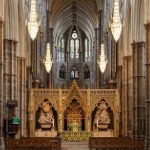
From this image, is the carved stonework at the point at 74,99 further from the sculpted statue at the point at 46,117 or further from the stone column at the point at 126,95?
the stone column at the point at 126,95

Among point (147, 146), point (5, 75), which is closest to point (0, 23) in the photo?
point (5, 75)

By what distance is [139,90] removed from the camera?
32.8 m

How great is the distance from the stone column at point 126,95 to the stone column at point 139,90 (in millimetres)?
5052

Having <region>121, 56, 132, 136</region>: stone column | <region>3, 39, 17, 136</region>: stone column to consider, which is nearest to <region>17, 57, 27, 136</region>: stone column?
<region>3, 39, 17, 136</region>: stone column

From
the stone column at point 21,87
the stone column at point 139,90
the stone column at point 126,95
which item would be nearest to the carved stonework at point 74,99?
the stone column at point 126,95

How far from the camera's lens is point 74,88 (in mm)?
40250

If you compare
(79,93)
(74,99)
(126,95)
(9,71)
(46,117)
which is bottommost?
(46,117)

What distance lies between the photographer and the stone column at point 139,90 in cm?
3272

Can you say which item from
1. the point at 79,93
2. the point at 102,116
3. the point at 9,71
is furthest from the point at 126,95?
the point at 9,71

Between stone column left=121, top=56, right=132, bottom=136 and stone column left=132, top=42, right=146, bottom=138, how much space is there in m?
5.05

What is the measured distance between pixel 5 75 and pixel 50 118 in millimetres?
9667

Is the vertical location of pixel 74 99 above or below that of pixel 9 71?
below

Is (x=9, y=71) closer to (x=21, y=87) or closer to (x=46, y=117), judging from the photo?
(x=21, y=87)

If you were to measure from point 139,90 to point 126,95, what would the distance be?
235 inches
